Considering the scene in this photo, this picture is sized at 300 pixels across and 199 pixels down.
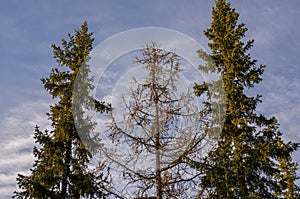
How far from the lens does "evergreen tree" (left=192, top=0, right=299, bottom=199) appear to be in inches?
485

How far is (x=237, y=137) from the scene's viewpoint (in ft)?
46.6

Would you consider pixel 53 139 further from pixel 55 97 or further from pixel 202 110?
pixel 202 110

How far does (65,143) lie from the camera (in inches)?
635

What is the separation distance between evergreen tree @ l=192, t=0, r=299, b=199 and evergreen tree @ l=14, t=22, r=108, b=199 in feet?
14.5

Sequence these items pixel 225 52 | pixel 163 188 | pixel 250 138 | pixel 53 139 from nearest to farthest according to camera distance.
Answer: pixel 163 188, pixel 250 138, pixel 53 139, pixel 225 52

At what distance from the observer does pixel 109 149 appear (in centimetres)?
1088

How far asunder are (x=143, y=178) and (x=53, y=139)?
22.3ft

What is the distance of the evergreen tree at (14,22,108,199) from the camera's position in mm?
14445

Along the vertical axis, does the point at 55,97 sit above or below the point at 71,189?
above

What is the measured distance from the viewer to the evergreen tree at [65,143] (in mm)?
14445

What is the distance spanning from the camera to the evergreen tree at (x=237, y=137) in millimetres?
12328

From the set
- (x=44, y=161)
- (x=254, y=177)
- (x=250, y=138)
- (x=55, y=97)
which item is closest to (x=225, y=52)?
(x=250, y=138)

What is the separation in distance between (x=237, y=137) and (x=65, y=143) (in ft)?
26.1

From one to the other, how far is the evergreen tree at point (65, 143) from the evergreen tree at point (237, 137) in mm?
4434
